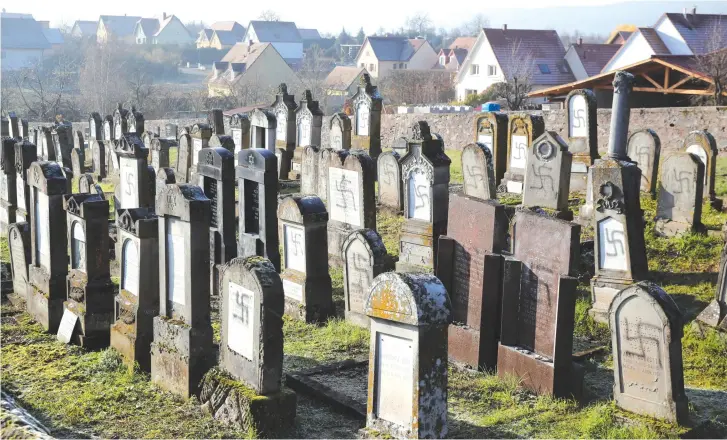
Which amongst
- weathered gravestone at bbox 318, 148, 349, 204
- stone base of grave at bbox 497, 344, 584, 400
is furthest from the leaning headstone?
stone base of grave at bbox 497, 344, 584, 400

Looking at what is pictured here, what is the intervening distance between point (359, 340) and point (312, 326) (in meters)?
0.97

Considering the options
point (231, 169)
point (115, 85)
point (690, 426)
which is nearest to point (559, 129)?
point (231, 169)

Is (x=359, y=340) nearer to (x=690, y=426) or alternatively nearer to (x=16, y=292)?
(x=690, y=426)

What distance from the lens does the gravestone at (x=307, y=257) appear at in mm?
10336

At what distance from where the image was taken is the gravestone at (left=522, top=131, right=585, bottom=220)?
12.9m

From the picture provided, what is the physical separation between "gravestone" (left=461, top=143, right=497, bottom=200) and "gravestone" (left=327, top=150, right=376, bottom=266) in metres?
2.23

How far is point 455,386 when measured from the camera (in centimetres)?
813

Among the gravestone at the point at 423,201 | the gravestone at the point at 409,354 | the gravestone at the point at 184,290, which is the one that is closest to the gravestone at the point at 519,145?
the gravestone at the point at 423,201

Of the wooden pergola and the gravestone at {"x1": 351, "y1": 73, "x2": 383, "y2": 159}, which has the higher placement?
the wooden pergola

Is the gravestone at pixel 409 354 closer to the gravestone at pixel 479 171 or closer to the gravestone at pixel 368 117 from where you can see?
the gravestone at pixel 479 171

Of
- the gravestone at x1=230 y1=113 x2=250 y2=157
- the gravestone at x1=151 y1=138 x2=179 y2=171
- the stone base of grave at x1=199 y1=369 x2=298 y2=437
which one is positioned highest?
the gravestone at x1=230 y1=113 x2=250 y2=157

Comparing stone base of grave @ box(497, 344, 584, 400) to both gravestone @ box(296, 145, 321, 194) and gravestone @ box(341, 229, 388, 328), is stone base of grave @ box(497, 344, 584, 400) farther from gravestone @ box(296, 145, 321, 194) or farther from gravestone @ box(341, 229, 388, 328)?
gravestone @ box(296, 145, 321, 194)

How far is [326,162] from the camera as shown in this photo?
1419 centimetres

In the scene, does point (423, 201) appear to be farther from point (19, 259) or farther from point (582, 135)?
point (582, 135)
